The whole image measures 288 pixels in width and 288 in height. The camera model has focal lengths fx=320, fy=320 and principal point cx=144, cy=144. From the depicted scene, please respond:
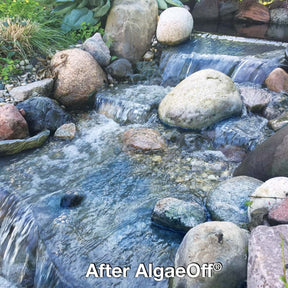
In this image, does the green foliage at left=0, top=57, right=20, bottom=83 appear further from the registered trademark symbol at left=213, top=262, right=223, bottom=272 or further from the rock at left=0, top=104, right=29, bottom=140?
the registered trademark symbol at left=213, top=262, right=223, bottom=272

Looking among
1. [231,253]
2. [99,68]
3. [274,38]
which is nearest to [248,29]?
[274,38]

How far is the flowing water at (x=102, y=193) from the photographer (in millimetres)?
2744

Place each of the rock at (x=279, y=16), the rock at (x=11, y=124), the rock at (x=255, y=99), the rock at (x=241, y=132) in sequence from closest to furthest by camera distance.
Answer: the rock at (x=241, y=132) < the rock at (x=11, y=124) < the rock at (x=255, y=99) < the rock at (x=279, y=16)

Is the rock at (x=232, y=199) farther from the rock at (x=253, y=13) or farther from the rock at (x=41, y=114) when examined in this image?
the rock at (x=253, y=13)

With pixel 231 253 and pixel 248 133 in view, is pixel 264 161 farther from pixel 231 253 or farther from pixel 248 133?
pixel 231 253

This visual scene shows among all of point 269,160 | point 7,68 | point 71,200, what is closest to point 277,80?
point 269,160

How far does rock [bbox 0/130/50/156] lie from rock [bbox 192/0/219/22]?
22.2 feet

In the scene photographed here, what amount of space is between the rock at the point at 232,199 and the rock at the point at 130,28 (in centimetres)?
418

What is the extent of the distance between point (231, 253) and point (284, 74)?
3.66 metres

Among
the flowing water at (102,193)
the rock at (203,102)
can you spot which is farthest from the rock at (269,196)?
the rock at (203,102)

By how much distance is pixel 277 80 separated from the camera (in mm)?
4879

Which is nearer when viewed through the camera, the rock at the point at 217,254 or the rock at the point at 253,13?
the rock at the point at 217,254

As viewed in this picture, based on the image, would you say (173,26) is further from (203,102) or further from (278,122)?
(278,122)

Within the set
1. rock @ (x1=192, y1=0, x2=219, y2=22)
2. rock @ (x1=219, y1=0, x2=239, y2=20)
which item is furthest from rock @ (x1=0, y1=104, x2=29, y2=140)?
rock @ (x1=219, y1=0, x2=239, y2=20)
